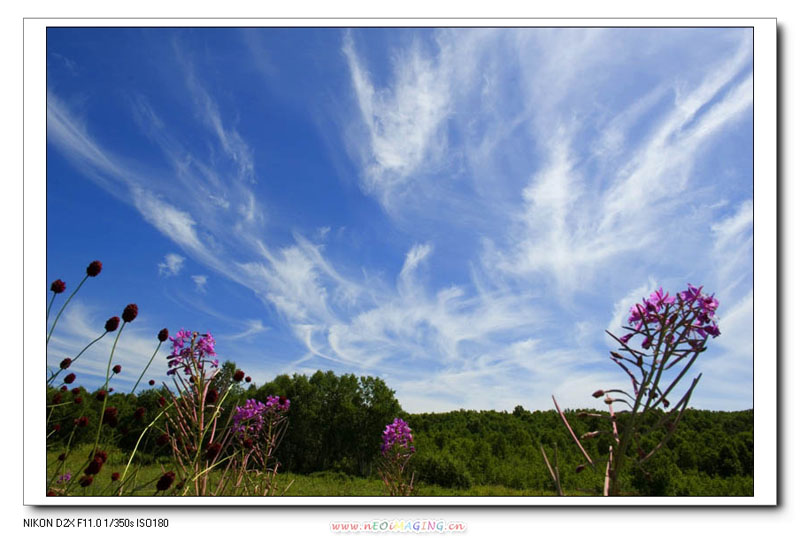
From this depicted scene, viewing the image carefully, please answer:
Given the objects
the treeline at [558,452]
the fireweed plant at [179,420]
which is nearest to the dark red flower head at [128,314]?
the fireweed plant at [179,420]

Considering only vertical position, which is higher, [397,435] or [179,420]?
[179,420]

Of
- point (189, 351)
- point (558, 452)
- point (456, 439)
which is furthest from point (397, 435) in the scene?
point (558, 452)

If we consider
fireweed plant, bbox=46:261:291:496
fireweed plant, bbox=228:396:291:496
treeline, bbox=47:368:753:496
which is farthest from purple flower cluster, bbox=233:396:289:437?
fireweed plant, bbox=46:261:291:496

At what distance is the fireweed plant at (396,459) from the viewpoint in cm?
290

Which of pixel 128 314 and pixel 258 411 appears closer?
pixel 128 314

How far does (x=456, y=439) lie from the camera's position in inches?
231

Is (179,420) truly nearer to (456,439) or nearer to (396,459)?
(396,459)

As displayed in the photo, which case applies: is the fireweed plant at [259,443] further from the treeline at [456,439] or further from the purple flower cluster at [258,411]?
the treeline at [456,439]

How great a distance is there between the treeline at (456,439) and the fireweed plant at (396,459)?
934 mm

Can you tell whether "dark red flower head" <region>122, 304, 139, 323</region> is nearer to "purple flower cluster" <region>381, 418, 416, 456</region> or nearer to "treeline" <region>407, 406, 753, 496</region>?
"treeline" <region>407, 406, 753, 496</region>

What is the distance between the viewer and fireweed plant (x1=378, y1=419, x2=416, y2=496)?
9.53 feet

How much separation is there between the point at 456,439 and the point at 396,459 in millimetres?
3033

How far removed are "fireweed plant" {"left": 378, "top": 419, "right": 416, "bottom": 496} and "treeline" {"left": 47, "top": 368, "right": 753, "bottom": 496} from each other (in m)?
0.93
